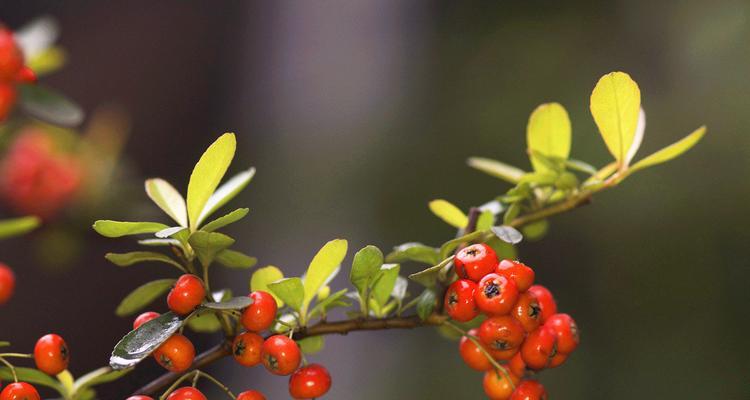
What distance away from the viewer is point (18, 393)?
0.93ft

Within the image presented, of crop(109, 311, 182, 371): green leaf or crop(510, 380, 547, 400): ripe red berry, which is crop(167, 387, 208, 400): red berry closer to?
crop(109, 311, 182, 371): green leaf

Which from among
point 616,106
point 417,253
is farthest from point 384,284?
point 616,106

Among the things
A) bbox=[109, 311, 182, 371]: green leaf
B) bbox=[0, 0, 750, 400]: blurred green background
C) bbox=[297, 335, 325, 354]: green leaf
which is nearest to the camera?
bbox=[109, 311, 182, 371]: green leaf

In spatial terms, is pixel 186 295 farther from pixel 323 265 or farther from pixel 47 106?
pixel 47 106

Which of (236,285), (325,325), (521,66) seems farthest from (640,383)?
(325,325)

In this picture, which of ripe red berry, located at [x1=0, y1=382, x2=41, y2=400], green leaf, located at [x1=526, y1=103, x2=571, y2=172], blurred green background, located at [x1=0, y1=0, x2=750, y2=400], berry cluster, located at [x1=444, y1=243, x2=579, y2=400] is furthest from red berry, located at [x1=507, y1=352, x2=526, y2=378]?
blurred green background, located at [x1=0, y1=0, x2=750, y2=400]

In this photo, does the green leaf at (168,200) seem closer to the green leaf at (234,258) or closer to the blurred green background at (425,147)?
the green leaf at (234,258)

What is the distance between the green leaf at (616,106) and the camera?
30cm

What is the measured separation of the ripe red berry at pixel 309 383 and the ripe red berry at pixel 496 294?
0.08 meters

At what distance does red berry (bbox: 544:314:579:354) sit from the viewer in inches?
12.5

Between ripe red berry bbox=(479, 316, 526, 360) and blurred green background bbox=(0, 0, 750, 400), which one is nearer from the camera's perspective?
ripe red berry bbox=(479, 316, 526, 360)

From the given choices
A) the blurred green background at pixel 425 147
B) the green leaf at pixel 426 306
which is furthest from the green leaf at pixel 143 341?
the blurred green background at pixel 425 147

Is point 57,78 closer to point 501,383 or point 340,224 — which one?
point 340,224

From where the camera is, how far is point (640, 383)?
42.6 inches
